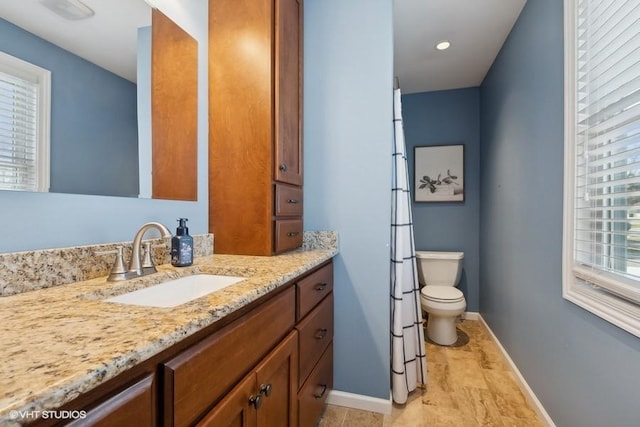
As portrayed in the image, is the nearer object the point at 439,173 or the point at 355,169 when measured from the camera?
the point at 355,169

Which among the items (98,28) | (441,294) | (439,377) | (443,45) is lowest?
(439,377)

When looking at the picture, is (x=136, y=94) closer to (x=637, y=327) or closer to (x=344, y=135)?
(x=344, y=135)

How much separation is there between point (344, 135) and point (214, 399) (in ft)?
4.51

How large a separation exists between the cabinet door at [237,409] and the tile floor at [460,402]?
37.4 inches

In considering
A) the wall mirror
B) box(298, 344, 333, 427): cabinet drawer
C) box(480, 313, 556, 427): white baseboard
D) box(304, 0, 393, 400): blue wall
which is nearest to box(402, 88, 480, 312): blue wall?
box(480, 313, 556, 427): white baseboard

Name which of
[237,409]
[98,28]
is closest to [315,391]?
[237,409]

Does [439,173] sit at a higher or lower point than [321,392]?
higher

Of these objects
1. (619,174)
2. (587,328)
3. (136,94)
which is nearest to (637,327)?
(587,328)

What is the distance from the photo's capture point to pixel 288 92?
4.96 ft

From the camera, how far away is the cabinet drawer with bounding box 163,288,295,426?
52 cm

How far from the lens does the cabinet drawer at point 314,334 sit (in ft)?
3.76

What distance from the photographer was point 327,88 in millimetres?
1670

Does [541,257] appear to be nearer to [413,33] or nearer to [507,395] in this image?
[507,395]

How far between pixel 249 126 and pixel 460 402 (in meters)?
1.94
